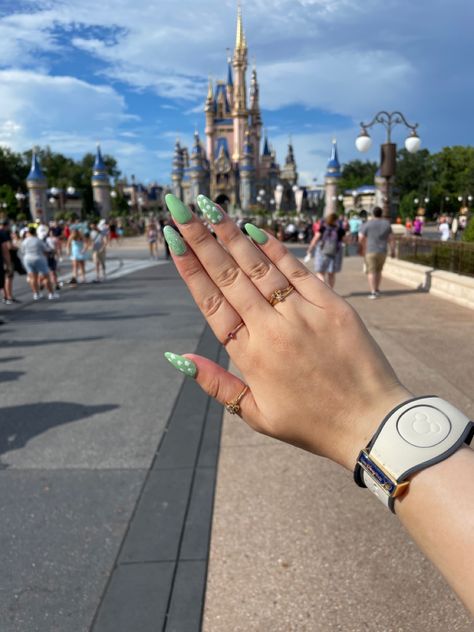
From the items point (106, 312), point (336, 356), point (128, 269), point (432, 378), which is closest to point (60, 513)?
point (336, 356)

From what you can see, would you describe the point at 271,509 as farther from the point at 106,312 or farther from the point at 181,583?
the point at 106,312

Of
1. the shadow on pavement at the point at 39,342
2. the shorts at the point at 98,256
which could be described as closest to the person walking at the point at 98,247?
the shorts at the point at 98,256

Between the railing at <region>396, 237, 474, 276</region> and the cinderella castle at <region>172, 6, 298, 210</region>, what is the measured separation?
2642 inches

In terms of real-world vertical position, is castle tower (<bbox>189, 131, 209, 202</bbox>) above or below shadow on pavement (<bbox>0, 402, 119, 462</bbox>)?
above

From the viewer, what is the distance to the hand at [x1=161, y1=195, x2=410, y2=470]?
124cm

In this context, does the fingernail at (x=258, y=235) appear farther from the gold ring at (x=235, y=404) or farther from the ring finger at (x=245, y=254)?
the gold ring at (x=235, y=404)

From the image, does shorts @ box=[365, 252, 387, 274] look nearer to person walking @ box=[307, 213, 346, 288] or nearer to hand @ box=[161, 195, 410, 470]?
person walking @ box=[307, 213, 346, 288]

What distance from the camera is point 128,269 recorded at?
729 inches

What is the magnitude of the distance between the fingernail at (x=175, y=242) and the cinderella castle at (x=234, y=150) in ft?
261

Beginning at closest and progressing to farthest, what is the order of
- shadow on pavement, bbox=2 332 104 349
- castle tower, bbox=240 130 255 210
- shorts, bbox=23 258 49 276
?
shadow on pavement, bbox=2 332 104 349
shorts, bbox=23 258 49 276
castle tower, bbox=240 130 255 210

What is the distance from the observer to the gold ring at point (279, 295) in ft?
4.33

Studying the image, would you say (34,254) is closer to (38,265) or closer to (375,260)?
(38,265)

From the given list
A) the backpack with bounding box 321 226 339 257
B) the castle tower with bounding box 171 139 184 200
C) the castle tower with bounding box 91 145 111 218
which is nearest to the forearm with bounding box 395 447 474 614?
the backpack with bounding box 321 226 339 257

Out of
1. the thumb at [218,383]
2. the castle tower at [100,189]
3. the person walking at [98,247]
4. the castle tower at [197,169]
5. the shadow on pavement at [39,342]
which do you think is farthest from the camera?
the castle tower at [197,169]
